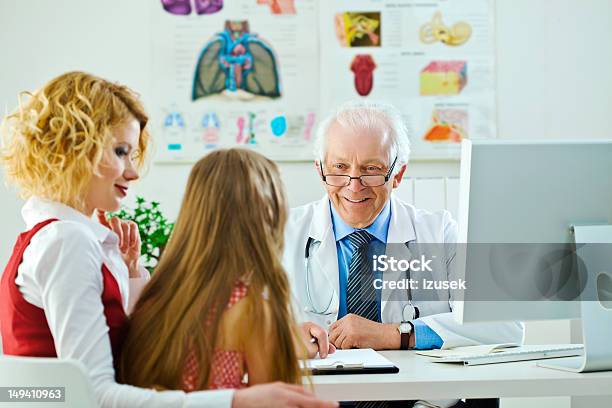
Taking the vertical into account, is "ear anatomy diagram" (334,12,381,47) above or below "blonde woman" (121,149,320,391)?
above

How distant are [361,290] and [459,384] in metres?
0.71

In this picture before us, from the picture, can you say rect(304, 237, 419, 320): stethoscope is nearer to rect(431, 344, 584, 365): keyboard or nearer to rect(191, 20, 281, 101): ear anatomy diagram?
rect(431, 344, 584, 365): keyboard

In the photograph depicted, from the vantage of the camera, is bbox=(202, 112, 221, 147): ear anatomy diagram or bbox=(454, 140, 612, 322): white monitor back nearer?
bbox=(454, 140, 612, 322): white monitor back

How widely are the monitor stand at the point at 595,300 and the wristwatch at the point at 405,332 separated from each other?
0.40 metres

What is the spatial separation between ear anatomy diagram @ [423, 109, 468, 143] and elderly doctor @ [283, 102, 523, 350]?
0.90 metres

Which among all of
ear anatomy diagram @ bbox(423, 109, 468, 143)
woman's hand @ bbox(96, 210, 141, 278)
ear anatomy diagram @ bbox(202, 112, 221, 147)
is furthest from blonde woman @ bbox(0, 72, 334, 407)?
ear anatomy diagram @ bbox(423, 109, 468, 143)

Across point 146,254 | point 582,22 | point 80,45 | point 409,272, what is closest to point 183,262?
point 409,272

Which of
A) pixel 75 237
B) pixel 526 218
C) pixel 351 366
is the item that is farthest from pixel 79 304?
pixel 526 218

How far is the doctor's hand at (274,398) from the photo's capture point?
1077 mm

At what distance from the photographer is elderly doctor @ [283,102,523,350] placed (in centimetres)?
208

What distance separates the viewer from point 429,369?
1519mm

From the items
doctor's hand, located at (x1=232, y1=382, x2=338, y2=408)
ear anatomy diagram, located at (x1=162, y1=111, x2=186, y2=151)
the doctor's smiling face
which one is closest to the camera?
doctor's hand, located at (x1=232, y1=382, x2=338, y2=408)

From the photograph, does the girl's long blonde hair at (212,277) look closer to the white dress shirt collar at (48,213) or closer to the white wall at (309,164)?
the white dress shirt collar at (48,213)

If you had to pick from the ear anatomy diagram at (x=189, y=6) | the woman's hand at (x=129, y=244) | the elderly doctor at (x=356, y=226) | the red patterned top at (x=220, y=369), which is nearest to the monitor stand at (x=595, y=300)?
the elderly doctor at (x=356, y=226)
